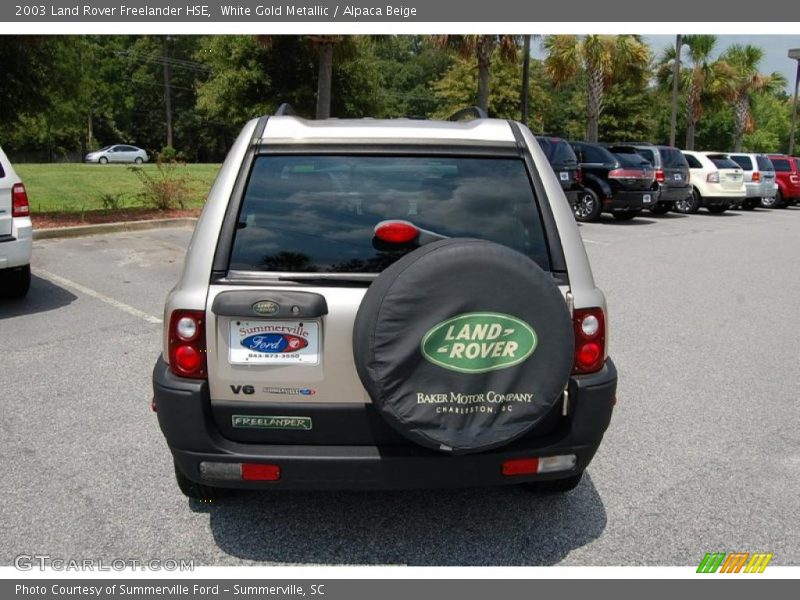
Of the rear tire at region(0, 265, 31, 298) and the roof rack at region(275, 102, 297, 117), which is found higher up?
the roof rack at region(275, 102, 297, 117)

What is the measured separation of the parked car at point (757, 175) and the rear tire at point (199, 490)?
74.1ft

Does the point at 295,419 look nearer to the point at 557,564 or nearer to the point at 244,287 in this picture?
the point at 244,287

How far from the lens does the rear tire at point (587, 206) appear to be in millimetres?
16969

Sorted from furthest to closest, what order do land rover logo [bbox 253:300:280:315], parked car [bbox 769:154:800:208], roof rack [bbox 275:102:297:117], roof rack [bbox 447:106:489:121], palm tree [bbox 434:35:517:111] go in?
parked car [bbox 769:154:800:208] < palm tree [bbox 434:35:517:111] < roof rack [bbox 447:106:489:121] < roof rack [bbox 275:102:297:117] < land rover logo [bbox 253:300:280:315]

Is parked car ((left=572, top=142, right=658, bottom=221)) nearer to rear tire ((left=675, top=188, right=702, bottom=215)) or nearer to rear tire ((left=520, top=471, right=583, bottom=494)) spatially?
rear tire ((left=675, top=188, right=702, bottom=215))

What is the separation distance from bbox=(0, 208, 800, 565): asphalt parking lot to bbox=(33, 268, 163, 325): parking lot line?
1.6 inches

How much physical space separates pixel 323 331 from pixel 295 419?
36cm

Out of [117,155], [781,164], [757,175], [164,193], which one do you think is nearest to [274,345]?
[164,193]

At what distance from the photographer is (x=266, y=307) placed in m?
2.66

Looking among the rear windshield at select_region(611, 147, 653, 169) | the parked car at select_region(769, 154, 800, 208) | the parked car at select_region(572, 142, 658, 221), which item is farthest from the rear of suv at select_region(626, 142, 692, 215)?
the parked car at select_region(769, 154, 800, 208)

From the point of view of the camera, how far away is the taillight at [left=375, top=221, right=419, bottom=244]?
2.84 m

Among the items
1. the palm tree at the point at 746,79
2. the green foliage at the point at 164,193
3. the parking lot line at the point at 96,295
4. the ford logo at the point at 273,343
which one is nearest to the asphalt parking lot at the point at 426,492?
the parking lot line at the point at 96,295

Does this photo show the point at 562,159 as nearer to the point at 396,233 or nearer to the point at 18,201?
the point at 18,201

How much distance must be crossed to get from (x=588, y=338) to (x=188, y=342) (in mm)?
1591
